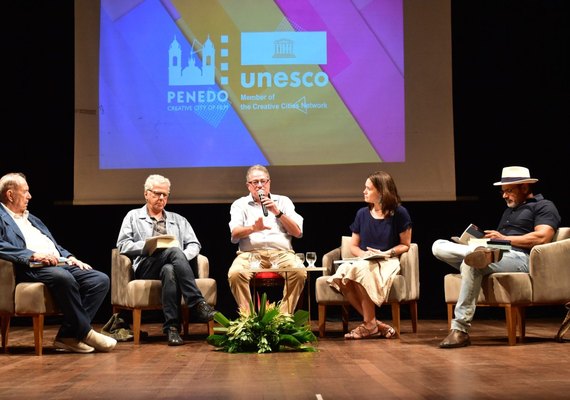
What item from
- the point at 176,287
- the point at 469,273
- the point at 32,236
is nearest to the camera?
the point at 469,273

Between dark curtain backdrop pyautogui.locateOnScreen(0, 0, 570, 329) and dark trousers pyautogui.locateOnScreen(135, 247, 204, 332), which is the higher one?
dark curtain backdrop pyautogui.locateOnScreen(0, 0, 570, 329)

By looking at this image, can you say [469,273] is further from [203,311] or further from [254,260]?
[203,311]

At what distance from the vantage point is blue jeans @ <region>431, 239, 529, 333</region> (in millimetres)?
4930

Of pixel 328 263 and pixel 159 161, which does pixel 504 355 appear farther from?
pixel 159 161

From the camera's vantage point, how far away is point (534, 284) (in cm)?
501

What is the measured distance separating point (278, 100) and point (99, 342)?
8.70ft

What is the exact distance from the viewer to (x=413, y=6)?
22.2 ft

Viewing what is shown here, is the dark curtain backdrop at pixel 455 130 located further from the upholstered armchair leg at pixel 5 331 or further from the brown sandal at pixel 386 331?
the upholstered armchair leg at pixel 5 331

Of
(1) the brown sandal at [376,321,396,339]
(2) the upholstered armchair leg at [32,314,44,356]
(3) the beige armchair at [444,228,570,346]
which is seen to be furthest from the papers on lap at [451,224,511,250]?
(2) the upholstered armchair leg at [32,314,44,356]

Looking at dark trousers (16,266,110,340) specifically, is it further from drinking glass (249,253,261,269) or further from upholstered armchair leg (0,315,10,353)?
drinking glass (249,253,261,269)

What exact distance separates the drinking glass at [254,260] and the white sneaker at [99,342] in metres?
1.05

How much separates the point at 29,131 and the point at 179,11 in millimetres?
1670

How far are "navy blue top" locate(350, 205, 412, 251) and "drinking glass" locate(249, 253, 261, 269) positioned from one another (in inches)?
29.0

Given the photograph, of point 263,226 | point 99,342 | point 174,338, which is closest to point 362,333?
point 263,226
